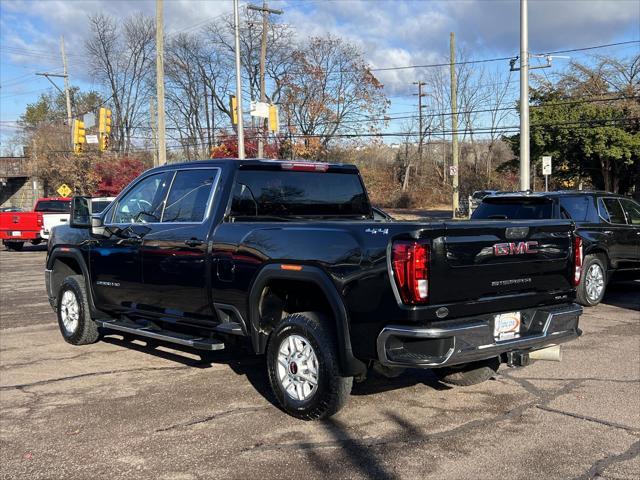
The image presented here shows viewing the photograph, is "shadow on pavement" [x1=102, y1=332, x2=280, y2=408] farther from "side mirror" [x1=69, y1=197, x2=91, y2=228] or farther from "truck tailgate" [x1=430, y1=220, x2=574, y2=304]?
"truck tailgate" [x1=430, y1=220, x2=574, y2=304]

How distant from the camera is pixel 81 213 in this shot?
699 centimetres

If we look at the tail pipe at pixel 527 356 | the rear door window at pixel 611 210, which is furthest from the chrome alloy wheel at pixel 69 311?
the rear door window at pixel 611 210

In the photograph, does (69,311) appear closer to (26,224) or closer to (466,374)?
(466,374)

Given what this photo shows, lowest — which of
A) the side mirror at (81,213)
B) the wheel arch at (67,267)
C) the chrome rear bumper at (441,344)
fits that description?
the chrome rear bumper at (441,344)

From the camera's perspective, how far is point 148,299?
6.23 m

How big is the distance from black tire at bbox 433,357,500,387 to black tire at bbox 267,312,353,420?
122 cm

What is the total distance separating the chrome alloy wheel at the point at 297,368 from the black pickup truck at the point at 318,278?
0.4 inches

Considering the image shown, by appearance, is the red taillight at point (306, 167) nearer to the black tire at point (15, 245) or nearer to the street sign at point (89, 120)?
the black tire at point (15, 245)

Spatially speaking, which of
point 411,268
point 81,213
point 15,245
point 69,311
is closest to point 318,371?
point 411,268

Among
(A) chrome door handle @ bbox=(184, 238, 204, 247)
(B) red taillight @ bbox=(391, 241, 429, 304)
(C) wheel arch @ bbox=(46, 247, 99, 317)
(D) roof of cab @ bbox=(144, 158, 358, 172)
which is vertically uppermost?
(D) roof of cab @ bbox=(144, 158, 358, 172)

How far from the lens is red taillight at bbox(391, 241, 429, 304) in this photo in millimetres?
4074

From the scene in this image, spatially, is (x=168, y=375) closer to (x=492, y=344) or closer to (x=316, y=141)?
(x=492, y=344)

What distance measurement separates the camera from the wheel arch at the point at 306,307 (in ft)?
14.5

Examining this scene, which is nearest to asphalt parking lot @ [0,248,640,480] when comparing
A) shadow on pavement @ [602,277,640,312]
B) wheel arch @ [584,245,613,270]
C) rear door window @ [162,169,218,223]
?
rear door window @ [162,169,218,223]
